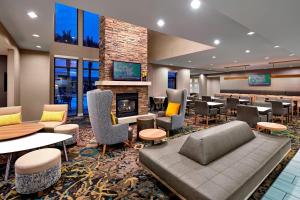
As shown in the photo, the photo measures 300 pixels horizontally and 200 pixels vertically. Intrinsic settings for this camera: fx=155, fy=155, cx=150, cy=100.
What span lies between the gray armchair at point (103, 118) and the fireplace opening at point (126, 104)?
2.33 metres

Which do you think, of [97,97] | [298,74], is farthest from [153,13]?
[298,74]

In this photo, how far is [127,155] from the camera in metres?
3.24

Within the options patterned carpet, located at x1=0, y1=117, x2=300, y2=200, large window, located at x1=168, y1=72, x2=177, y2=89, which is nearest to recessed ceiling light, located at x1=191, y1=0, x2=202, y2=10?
patterned carpet, located at x1=0, y1=117, x2=300, y2=200

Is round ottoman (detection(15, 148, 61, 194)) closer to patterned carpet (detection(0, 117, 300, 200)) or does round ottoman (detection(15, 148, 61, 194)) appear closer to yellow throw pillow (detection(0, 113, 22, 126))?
patterned carpet (detection(0, 117, 300, 200))

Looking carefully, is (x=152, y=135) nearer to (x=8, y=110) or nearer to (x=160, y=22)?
(x=160, y=22)

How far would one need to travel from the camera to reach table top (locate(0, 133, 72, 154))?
93.9 inches

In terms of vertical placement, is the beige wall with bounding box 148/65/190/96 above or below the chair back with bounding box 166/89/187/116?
above

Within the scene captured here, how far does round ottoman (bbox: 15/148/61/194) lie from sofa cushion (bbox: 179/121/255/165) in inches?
73.5

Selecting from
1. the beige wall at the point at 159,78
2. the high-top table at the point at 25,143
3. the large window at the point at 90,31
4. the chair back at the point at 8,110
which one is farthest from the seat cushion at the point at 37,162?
the beige wall at the point at 159,78

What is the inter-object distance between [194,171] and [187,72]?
1007 cm

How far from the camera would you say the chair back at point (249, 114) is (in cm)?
442

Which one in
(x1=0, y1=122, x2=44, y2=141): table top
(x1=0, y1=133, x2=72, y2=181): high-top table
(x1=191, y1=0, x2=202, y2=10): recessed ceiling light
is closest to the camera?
(x1=0, y1=133, x2=72, y2=181): high-top table

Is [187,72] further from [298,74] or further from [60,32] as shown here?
[60,32]

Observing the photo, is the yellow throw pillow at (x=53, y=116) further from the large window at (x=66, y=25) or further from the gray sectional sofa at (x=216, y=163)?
the large window at (x=66, y=25)
